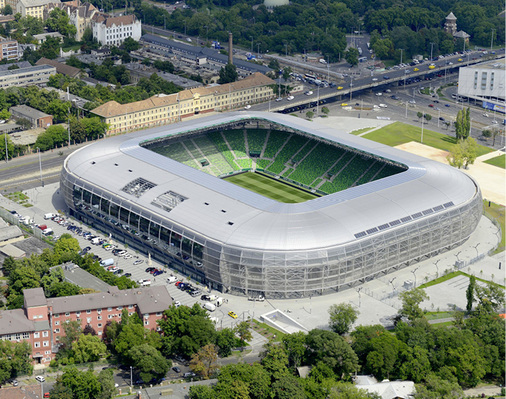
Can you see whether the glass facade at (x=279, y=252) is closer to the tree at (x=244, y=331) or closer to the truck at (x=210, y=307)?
the truck at (x=210, y=307)

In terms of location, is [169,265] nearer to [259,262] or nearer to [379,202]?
[259,262]

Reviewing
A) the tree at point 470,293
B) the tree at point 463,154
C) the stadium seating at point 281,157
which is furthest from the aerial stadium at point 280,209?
the tree at point 463,154

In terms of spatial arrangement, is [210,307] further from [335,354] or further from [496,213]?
[496,213]

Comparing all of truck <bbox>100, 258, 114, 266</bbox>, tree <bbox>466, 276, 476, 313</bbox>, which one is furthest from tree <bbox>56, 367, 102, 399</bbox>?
tree <bbox>466, 276, 476, 313</bbox>

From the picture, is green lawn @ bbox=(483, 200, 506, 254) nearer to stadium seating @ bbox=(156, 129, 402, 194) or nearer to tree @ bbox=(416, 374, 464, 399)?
stadium seating @ bbox=(156, 129, 402, 194)

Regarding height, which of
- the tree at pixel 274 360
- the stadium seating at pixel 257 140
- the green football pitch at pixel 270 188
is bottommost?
the green football pitch at pixel 270 188

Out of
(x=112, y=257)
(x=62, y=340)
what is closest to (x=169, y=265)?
(x=112, y=257)

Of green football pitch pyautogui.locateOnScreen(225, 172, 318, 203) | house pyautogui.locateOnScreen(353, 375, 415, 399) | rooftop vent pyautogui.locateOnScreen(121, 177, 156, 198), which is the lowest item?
house pyautogui.locateOnScreen(353, 375, 415, 399)
